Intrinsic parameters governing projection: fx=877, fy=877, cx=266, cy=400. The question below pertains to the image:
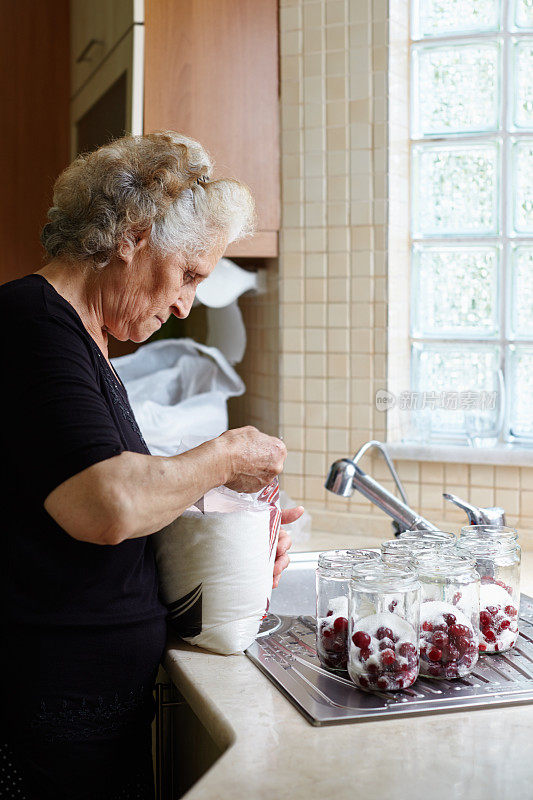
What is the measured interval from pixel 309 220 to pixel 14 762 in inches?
53.2

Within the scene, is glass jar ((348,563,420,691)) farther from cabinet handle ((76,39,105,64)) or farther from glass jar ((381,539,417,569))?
cabinet handle ((76,39,105,64))

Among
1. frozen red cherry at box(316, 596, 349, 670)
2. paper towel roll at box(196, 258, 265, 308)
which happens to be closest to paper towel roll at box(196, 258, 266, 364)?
paper towel roll at box(196, 258, 265, 308)

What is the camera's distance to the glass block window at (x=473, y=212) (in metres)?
1.95

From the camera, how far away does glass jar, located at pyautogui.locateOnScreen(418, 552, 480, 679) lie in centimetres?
104

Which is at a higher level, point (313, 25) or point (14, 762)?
point (313, 25)

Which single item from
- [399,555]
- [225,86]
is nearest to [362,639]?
[399,555]

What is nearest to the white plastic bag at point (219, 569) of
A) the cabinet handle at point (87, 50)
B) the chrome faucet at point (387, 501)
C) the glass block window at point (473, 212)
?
the chrome faucet at point (387, 501)

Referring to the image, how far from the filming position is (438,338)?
2.04m

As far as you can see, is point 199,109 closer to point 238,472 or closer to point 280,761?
point 238,472

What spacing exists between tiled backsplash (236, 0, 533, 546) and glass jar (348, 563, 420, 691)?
3.13 feet

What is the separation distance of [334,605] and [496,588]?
0.75 ft

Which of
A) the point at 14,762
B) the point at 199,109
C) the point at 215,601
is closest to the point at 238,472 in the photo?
the point at 215,601

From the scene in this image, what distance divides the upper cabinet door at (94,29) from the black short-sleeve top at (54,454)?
1.13 m

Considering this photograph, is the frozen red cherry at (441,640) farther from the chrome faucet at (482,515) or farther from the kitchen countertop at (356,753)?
the chrome faucet at (482,515)
